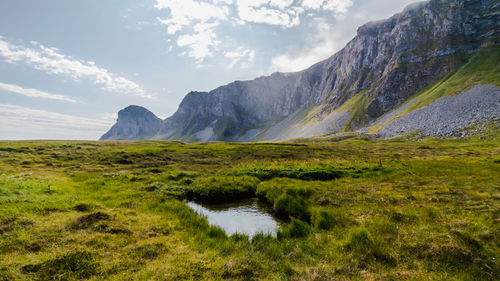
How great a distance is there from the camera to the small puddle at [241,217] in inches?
588

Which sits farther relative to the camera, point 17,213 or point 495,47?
point 495,47

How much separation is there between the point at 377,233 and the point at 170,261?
1122 centimetres

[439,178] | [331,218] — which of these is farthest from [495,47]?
[331,218]

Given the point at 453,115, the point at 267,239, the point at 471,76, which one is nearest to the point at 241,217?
the point at 267,239

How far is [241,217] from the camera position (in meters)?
17.5

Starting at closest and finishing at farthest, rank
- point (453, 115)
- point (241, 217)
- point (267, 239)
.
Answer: point (267, 239) → point (241, 217) → point (453, 115)

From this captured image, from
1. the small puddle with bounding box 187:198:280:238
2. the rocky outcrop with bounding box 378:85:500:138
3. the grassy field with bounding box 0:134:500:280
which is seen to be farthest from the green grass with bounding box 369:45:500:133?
the small puddle with bounding box 187:198:280:238

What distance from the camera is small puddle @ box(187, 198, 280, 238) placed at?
49.0 feet

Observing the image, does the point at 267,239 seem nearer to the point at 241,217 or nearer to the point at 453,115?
the point at 241,217

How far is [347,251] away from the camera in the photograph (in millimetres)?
10266

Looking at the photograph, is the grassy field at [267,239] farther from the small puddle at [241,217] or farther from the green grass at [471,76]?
the green grass at [471,76]

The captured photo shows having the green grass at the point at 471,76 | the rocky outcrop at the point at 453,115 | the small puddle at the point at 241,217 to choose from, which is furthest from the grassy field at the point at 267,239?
the green grass at the point at 471,76

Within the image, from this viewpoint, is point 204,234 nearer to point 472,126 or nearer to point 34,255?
point 34,255

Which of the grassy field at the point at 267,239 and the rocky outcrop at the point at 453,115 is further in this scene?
the rocky outcrop at the point at 453,115
